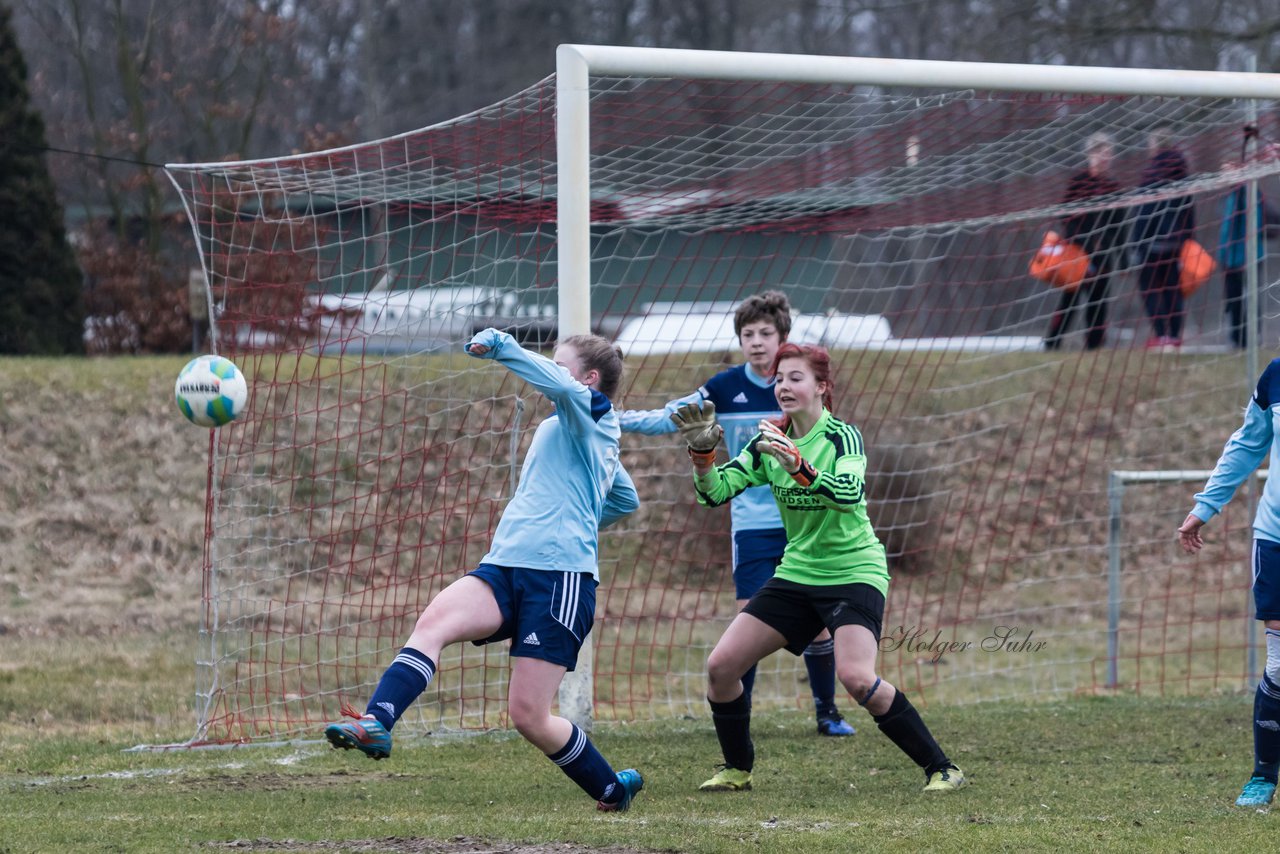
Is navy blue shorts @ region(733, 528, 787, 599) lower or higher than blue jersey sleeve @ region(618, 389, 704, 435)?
lower

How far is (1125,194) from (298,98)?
18949 mm

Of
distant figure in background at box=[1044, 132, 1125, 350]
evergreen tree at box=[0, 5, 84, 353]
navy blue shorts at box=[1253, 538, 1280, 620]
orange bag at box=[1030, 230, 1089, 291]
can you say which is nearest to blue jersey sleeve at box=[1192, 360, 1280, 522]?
navy blue shorts at box=[1253, 538, 1280, 620]

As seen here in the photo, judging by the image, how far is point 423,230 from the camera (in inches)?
350

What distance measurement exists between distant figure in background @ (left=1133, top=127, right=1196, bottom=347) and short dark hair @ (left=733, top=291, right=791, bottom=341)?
122 inches

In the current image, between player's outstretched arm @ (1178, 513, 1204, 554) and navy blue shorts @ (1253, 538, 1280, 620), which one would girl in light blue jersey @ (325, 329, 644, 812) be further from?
navy blue shorts @ (1253, 538, 1280, 620)

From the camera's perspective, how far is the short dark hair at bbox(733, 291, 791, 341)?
662 cm

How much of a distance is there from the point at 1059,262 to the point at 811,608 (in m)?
6.38

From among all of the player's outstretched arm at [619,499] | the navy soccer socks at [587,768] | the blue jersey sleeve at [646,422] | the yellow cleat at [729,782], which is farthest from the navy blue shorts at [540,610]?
the blue jersey sleeve at [646,422]

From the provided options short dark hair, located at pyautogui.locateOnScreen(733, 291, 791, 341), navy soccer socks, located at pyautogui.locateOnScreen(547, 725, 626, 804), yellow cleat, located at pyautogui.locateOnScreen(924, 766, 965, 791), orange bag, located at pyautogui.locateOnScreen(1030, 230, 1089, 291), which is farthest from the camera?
orange bag, located at pyautogui.locateOnScreen(1030, 230, 1089, 291)

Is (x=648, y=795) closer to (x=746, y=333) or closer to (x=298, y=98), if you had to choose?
(x=746, y=333)

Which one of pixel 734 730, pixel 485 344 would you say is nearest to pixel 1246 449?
pixel 734 730

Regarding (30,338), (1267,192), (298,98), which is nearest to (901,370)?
(1267,192)

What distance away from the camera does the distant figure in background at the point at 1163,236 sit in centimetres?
880

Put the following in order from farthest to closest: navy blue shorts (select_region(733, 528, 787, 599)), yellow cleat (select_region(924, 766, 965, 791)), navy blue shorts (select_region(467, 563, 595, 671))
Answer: navy blue shorts (select_region(733, 528, 787, 599))
yellow cleat (select_region(924, 766, 965, 791))
navy blue shorts (select_region(467, 563, 595, 671))
